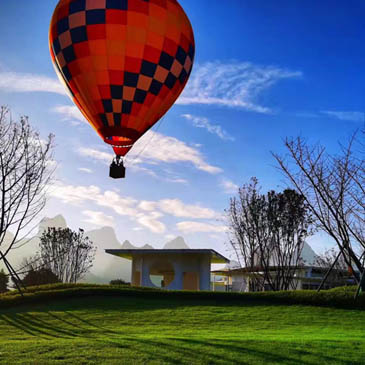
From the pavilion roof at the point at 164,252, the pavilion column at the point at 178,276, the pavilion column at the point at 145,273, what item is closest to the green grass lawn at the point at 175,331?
the pavilion roof at the point at 164,252

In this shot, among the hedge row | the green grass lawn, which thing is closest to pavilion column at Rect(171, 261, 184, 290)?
the hedge row

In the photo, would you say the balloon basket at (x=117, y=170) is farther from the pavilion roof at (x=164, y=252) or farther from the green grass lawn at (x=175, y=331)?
the pavilion roof at (x=164, y=252)

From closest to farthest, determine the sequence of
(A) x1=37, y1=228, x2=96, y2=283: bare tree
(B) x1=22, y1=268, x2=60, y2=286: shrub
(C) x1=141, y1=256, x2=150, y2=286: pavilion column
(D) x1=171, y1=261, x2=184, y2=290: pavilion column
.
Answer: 1. (D) x1=171, y1=261, x2=184, y2=290: pavilion column
2. (C) x1=141, y1=256, x2=150, y2=286: pavilion column
3. (B) x1=22, y1=268, x2=60, y2=286: shrub
4. (A) x1=37, y1=228, x2=96, y2=283: bare tree

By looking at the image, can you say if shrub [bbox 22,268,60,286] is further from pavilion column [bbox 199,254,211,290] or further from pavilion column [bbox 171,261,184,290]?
pavilion column [bbox 199,254,211,290]

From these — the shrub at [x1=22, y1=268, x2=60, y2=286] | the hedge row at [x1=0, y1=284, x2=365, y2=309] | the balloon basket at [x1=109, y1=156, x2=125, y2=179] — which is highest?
the balloon basket at [x1=109, y1=156, x2=125, y2=179]

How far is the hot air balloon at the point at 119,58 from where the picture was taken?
14.1m

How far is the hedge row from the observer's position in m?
17.5

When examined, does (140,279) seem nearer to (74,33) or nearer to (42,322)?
(42,322)

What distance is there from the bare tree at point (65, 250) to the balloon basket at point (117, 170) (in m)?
28.5

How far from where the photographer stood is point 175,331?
11.9m

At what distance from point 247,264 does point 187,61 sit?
53.7 ft

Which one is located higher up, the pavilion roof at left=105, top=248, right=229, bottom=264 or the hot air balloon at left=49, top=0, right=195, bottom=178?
the hot air balloon at left=49, top=0, right=195, bottom=178

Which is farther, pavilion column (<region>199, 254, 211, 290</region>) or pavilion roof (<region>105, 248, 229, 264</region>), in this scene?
pavilion column (<region>199, 254, 211, 290</region>)

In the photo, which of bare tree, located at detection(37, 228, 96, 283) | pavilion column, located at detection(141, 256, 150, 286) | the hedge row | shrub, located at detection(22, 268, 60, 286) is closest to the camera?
the hedge row
